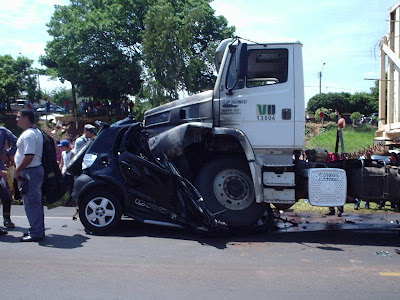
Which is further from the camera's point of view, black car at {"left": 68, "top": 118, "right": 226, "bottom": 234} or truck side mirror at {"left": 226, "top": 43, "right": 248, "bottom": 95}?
black car at {"left": 68, "top": 118, "right": 226, "bottom": 234}

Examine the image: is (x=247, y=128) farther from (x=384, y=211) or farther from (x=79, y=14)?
(x=79, y=14)

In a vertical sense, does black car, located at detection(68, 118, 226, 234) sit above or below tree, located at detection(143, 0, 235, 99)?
below

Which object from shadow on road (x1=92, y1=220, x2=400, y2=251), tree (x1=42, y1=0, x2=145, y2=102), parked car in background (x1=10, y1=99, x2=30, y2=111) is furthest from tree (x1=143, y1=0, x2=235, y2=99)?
parked car in background (x1=10, y1=99, x2=30, y2=111)

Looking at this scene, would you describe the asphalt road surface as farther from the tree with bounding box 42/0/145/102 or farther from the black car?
the tree with bounding box 42/0/145/102

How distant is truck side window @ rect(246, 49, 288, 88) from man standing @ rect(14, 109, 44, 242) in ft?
11.1

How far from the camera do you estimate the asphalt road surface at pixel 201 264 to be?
4.33 meters

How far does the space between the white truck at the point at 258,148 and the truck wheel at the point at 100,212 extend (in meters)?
1.18

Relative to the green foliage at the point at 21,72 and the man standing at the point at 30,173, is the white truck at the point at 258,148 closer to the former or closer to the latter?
the man standing at the point at 30,173

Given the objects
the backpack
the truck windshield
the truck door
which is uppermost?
the truck windshield

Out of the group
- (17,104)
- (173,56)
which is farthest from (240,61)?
(17,104)

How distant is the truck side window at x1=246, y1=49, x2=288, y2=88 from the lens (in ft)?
22.2

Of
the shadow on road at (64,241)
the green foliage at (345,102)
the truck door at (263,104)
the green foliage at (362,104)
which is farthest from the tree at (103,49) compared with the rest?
the green foliage at (362,104)

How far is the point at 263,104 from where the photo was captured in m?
6.69

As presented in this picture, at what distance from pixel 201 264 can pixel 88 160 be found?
2.64 m
